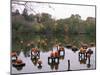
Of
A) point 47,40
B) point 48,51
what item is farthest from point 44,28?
point 48,51

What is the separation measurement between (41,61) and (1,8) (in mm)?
696

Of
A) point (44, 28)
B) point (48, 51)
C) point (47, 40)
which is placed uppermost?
point (44, 28)

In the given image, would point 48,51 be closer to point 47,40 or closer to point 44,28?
point 47,40

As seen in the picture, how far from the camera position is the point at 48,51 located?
2438 millimetres

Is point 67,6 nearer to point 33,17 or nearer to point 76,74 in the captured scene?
point 33,17

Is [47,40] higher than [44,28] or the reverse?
the reverse

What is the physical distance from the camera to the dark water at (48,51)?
233 centimetres

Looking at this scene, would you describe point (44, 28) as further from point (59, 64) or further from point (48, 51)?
point (59, 64)

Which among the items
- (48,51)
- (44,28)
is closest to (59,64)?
(48,51)

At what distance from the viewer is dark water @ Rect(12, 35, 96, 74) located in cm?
233

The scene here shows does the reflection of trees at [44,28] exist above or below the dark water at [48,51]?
above

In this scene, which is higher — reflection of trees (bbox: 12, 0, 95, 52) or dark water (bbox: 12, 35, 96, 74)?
reflection of trees (bbox: 12, 0, 95, 52)

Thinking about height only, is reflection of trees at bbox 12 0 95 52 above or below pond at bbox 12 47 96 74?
above

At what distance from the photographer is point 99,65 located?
8.84 feet
